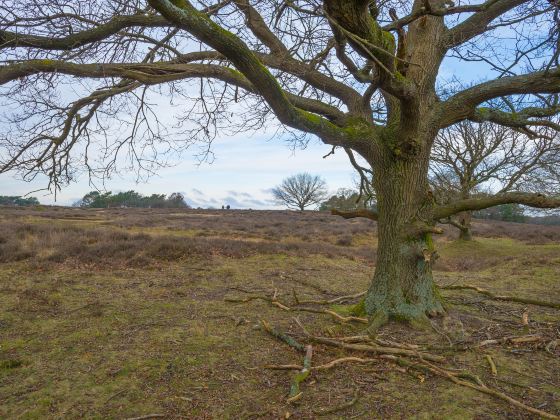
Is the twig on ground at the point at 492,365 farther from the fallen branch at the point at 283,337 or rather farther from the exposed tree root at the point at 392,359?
the fallen branch at the point at 283,337

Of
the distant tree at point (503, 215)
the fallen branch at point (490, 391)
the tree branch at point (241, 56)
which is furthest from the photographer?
the distant tree at point (503, 215)

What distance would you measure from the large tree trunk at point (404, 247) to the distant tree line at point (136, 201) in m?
54.9

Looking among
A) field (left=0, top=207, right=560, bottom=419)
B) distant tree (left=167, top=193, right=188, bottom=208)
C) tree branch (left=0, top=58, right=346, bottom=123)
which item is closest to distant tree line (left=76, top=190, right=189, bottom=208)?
distant tree (left=167, top=193, right=188, bottom=208)

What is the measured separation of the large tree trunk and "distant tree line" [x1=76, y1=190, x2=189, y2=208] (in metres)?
54.9

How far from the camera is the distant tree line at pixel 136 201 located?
55.5 m

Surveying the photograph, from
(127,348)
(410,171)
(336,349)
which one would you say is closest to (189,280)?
(127,348)

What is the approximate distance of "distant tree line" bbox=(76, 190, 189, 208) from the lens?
55503 mm

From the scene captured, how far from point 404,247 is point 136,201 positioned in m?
62.3

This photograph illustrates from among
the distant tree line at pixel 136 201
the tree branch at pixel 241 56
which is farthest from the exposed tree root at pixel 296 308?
the distant tree line at pixel 136 201

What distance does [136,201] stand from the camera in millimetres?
61844

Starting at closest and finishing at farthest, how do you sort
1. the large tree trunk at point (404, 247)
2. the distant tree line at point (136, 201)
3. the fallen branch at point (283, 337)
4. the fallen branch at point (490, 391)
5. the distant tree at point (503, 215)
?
the fallen branch at point (490, 391)
the fallen branch at point (283, 337)
the large tree trunk at point (404, 247)
the distant tree at point (503, 215)
the distant tree line at point (136, 201)

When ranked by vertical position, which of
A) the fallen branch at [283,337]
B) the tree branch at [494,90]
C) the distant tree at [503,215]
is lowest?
the fallen branch at [283,337]

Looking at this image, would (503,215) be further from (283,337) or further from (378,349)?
(283,337)

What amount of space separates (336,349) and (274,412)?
1421 mm
